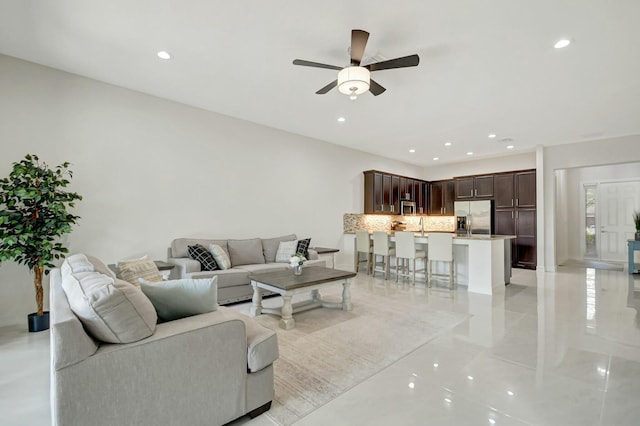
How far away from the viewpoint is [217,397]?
5.55 ft

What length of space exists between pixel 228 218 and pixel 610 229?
10877 millimetres

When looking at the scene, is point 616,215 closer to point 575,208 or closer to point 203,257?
point 575,208

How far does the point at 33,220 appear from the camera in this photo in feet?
10.5

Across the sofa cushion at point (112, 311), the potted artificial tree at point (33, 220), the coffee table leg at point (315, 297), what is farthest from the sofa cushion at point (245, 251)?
the sofa cushion at point (112, 311)

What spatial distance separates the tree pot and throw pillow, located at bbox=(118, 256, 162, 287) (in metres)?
1.26

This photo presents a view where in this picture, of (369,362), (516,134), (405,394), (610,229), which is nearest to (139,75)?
(369,362)

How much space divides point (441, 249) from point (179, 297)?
4758 mm

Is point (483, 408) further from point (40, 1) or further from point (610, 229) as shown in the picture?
point (610, 229)

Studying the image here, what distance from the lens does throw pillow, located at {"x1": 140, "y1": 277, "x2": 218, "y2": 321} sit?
1877 mm

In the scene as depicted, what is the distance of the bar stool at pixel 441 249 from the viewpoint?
17.6 feet

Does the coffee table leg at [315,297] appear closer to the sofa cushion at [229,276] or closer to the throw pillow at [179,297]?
the sofa cushion at [229,276]

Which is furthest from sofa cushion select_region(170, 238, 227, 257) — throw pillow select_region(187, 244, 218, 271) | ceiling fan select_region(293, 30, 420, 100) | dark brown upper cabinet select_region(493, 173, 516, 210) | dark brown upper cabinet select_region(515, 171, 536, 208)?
dark brown upper cabinet select_region(515, 171, 536, 208)

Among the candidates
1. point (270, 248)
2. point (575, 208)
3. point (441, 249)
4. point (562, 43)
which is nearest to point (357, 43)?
point (562, 43)

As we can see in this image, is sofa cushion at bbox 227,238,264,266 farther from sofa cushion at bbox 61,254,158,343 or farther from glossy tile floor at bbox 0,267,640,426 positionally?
sofa cushion at bbox 61,254,158,343
